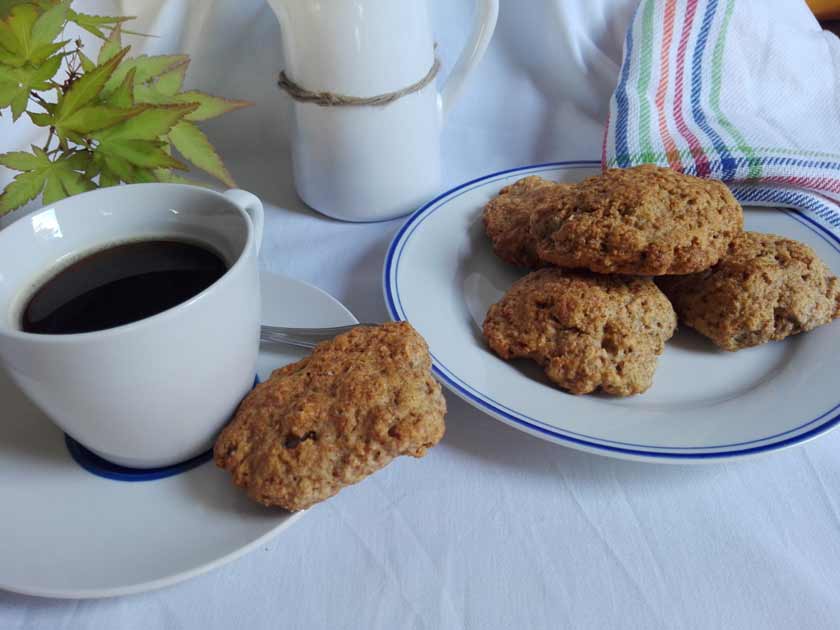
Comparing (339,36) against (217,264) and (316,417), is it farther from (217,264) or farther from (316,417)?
(316,417)

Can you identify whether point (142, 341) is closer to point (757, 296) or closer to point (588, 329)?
point (588, 329)

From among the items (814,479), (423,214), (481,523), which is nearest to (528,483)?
(481,523)

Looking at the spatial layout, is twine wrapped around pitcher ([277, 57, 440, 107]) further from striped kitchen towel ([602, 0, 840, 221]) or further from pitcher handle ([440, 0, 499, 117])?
striped kitchen towel ([602, 0, 840, 221])

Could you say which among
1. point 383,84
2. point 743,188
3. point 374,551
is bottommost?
point 374,551

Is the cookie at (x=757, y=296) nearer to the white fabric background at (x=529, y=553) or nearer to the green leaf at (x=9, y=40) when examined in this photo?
the white fabric background at (x=529, y=553)

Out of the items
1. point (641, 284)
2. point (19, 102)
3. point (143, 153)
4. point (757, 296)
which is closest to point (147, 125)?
point (143, 153)

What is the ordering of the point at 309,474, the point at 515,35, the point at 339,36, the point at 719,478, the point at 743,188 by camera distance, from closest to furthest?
the point at 309,474
the point at 719,478
the point at 339,36
the point at 743,188
the point at 515,35

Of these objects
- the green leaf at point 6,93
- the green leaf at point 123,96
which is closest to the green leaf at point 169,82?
the green leaf at point 123,96
